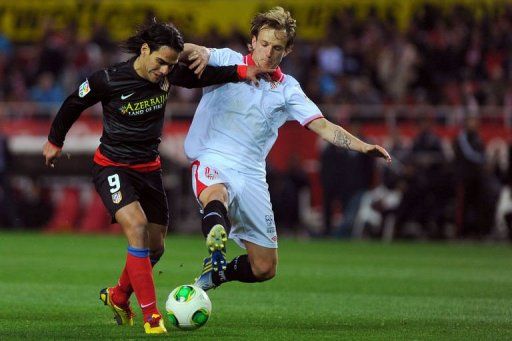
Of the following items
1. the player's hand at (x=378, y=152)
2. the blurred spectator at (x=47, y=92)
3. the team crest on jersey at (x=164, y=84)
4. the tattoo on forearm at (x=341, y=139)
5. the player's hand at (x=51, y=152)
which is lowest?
the player's hand at (x=51, y=152)

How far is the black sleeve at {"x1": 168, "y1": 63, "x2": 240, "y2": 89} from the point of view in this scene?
8969 mm

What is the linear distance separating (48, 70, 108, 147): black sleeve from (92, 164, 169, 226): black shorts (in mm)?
393

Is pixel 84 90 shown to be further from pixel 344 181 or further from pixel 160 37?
pixel 344 181

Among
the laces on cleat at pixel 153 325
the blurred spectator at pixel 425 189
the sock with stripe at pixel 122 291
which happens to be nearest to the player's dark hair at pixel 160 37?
the sock with stripe at pixel 122 291

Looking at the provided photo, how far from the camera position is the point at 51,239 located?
2027 centimetres

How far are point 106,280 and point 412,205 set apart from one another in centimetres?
942

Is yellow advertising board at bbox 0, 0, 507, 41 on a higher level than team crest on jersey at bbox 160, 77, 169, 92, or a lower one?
higher

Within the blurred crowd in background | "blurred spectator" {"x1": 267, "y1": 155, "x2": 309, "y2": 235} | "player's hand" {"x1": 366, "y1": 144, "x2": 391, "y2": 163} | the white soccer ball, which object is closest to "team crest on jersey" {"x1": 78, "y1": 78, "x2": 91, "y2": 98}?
the white soccer ball

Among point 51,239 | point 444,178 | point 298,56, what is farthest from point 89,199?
point 444,178

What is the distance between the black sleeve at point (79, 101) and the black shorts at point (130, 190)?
39cm

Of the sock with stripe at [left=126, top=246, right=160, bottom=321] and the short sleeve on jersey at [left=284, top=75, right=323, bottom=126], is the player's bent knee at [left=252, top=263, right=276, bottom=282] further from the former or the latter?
the sock with stripe at [left=126, top=246, right=160, bottom=321]

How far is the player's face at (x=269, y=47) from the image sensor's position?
30.0ft

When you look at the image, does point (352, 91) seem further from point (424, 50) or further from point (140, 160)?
point (140, 160)

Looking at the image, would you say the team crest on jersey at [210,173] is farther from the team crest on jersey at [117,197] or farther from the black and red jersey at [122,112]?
the team crest on jersey at [117,197]
